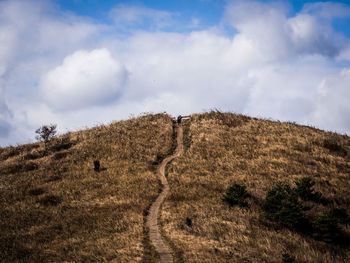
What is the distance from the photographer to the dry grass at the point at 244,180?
13398 millimetres

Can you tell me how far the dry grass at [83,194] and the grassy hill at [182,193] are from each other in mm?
104

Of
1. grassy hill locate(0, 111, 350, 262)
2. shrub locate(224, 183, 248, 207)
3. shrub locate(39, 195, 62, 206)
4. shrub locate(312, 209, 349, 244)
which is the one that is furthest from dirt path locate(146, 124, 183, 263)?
shrub locate(312, 209, 349, 244)

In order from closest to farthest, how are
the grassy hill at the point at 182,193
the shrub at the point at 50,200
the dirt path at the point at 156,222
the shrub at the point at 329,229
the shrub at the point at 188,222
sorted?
the dirt path at the point at 156,222
the grassy hill at the point at 182,193
the shrub at the point at 329,229
the shrub at the point at 188,222
the shrub at the point at 50,200

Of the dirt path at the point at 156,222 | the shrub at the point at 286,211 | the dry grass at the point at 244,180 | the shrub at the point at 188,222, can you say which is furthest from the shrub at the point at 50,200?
the shrub at the point at 286,211

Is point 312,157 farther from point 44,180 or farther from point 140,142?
point 44,180

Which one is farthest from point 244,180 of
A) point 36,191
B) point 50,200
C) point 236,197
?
point 36,191

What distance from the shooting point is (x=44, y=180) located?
27594 mm

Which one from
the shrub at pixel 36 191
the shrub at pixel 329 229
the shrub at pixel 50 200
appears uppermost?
the shrub at pixel 36 191

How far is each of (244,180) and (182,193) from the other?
641cm

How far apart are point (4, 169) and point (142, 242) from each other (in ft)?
86.6

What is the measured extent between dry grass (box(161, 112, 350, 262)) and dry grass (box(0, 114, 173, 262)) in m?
2.64

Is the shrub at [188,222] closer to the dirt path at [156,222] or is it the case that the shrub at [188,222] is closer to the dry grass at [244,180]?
the dry grass at [244,180]

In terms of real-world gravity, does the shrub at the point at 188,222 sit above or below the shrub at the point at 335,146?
below

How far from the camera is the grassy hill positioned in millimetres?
14102
